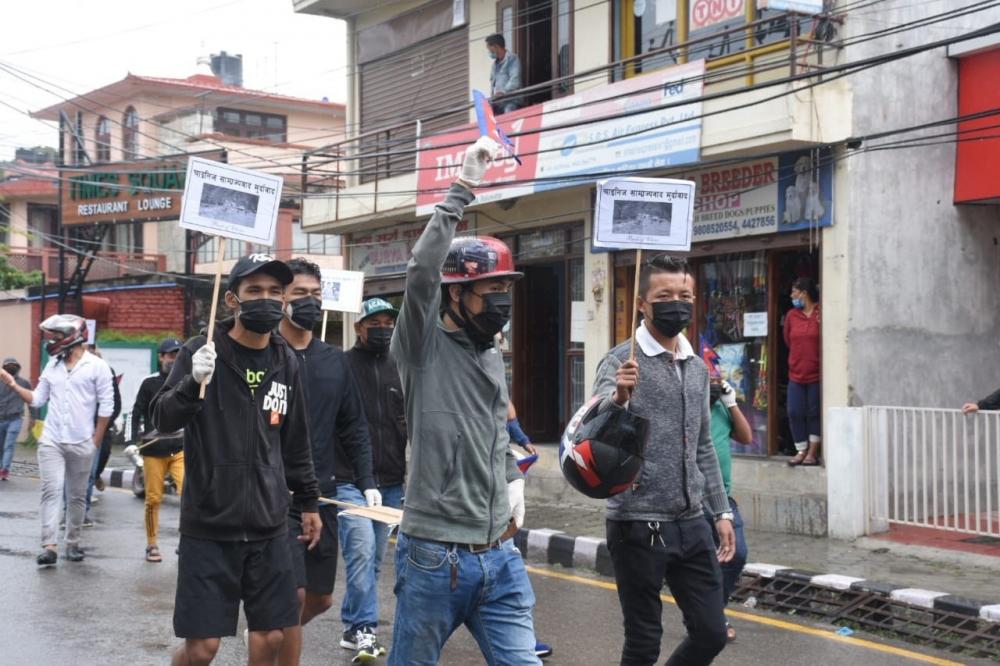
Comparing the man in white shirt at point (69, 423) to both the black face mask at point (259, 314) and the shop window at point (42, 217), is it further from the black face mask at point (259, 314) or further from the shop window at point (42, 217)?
the shop window at point (42, 217)

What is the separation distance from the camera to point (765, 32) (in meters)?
13.1

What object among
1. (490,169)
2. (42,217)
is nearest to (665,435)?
(490,169)

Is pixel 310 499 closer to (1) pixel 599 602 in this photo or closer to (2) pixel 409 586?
(2) pixel 409 586

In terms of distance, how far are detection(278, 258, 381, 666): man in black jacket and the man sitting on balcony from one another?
10425 millimetres

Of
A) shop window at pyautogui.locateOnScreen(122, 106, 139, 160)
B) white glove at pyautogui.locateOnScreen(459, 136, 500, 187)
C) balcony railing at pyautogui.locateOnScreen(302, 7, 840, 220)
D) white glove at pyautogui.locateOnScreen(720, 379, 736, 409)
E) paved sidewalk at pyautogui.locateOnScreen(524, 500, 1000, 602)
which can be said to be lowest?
paved sidewalk at pyautogui.locateOnScreen(524, 500, 1000, 602)

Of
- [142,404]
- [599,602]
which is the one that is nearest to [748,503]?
[599,602]

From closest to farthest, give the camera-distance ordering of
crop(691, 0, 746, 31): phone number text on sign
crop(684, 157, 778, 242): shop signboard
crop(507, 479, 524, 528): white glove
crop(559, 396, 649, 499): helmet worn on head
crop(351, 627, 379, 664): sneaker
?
crop(507, 479, 524, 528): white glove
crop(559, 396, 649, 499): helmet worn on head
crop(351, 627, 379, 664): sneaker
crop(684, 157, 778, 242): shop signboard
crop(691, 0, 746, 31): phone number text on sign

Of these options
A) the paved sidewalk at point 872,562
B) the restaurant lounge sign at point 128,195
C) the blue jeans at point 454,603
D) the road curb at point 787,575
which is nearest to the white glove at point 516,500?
the blue jeans at point 454,603

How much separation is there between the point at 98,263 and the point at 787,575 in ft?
95.6

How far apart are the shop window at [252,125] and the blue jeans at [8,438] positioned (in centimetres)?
2194

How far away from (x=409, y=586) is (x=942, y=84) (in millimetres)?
10456

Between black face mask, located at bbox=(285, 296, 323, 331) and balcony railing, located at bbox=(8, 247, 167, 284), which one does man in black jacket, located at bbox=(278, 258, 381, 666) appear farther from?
balcony railing, located at bbox=(8, 247, 167, 284)

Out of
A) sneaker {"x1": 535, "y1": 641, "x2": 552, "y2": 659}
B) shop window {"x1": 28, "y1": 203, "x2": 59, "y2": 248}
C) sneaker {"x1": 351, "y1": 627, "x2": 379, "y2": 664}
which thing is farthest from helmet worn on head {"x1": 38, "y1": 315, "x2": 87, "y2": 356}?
shop window {"x1": 28, "y1": 203, "x2": 59, "y2": 248}

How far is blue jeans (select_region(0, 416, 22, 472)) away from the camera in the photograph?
18547 mm
